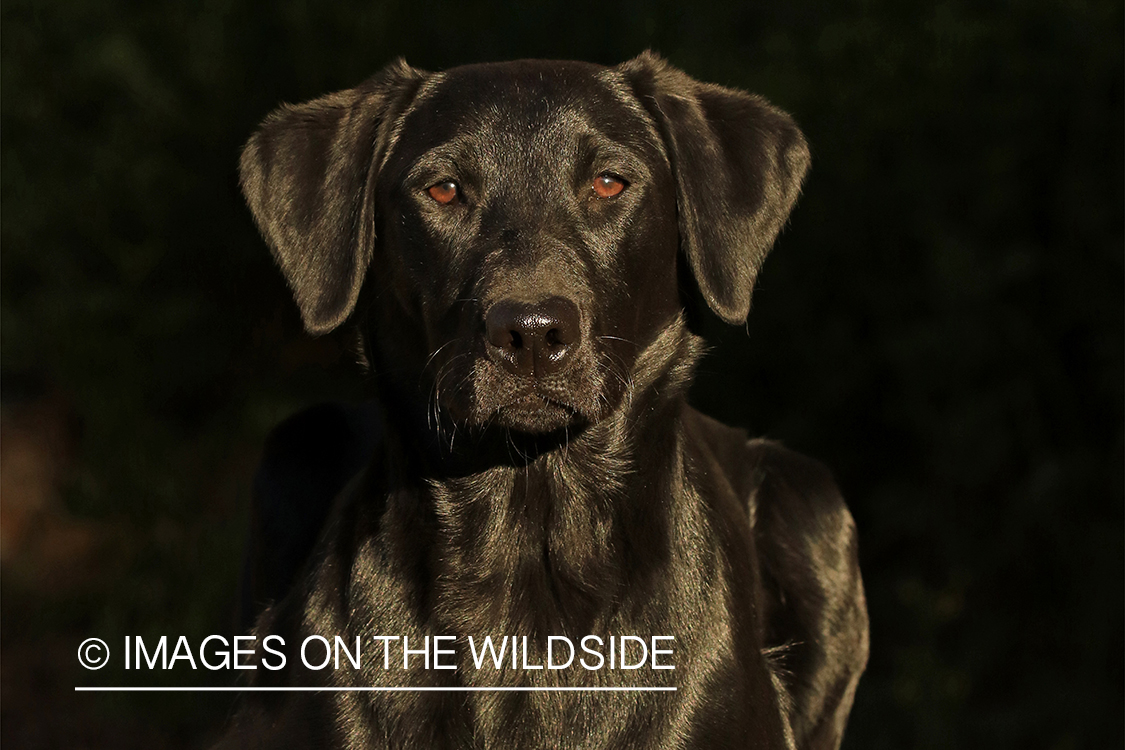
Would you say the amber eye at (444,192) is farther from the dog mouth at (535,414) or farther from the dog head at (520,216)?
the dog mouth at (535,414)

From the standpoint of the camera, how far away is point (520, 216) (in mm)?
3043

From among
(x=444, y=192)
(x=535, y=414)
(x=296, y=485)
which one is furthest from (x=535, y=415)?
(x=296, y=485)

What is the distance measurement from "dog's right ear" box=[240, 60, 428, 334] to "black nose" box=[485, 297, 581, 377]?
1.95ft

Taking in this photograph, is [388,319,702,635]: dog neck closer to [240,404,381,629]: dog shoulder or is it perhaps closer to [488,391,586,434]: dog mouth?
[488,391,586,434]: dog mouth

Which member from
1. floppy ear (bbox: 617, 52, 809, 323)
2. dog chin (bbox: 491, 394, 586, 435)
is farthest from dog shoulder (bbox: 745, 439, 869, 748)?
dog chin (bbox: 491, 394, 586, 435)

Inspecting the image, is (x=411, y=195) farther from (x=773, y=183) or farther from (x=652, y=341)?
(x=773, y=183)

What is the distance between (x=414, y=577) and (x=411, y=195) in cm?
89

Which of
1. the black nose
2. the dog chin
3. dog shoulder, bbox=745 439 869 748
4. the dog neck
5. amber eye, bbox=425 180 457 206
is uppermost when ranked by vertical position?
amber eye, bbox=425 180 457 206

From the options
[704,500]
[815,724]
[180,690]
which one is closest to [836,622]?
[815,724]

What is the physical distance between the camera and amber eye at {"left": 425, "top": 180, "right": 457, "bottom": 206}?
3143 millimetres

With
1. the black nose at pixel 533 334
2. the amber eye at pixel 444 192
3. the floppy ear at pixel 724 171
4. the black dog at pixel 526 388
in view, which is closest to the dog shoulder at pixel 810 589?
the black dog at pixel 526 388

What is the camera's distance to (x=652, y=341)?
10.9ft

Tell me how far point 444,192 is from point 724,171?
72 centimetres

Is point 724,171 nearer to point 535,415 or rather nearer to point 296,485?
point 535,415
